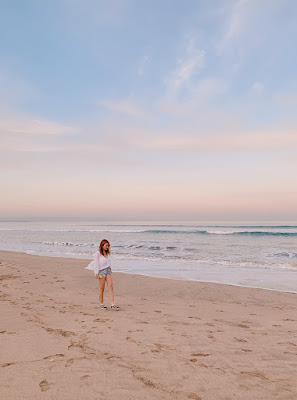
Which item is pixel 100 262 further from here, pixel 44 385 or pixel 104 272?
pixel 44 385

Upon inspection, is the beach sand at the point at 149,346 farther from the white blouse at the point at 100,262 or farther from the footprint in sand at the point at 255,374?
the white blouse at the point at 100,262

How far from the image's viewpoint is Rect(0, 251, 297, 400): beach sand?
3748 millimetres

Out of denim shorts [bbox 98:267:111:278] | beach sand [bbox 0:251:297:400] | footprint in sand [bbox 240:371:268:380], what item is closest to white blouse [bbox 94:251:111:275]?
denim shorts [bbox 98:267:111:278]

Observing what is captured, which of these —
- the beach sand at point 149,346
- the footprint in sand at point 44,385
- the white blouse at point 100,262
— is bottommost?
the beach sand at point 149,346

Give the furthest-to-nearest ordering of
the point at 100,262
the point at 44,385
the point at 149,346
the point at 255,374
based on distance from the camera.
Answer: the point at 100,262 → the point at 149,346 → the point at 255,374 → the point at 44,385

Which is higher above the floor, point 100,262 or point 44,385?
point 100,262

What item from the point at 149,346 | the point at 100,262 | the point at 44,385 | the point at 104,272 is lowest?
the point at 149,346

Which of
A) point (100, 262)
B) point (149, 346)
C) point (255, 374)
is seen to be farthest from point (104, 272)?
point (255, 374)

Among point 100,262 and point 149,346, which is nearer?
point 149,346

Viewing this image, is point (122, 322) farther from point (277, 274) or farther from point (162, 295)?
point (277, 274)

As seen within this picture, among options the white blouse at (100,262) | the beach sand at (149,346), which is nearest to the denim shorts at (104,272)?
the white blouse at (100,262)

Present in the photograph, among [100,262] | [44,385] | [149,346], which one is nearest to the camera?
[44,385]

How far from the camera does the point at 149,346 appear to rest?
5.15 m

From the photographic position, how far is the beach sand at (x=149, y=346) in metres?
3.75
